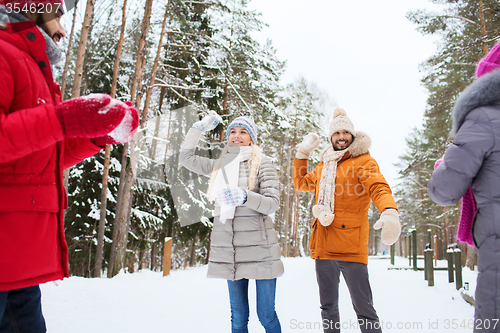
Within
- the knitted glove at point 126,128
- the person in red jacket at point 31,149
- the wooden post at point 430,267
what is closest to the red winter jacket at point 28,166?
the person in red jacket at point 31,149

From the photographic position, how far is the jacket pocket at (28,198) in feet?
4.22

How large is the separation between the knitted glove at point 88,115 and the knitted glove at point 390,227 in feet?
6.32

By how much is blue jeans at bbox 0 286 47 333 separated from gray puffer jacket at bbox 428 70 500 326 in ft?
6.98

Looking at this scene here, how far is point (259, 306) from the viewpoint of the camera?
268 cm

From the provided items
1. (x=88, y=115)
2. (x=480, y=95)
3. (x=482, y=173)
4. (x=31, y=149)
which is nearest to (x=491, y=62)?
(x=480, y=95)

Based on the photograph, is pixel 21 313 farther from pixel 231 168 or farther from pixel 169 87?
pixel 169 87

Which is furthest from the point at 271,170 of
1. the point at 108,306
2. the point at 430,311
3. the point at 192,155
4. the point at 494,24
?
the point at 494,24

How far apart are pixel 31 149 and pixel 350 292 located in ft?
8.59

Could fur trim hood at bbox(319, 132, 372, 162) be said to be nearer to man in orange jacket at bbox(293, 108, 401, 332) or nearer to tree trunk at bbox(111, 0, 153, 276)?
man in orange jacket at bbox(293, 108, 401, 332)

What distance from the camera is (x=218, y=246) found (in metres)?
2.79

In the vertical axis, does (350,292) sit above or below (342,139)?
below

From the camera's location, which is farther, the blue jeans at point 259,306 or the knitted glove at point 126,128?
the blue jeans at point 259,306

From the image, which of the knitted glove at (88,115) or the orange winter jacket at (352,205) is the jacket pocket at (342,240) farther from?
the knitted glove at (88,115)

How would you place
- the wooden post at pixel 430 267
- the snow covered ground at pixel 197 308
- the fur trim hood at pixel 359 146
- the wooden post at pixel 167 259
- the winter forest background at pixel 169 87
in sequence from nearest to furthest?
the fur trim hood at pixel 359 146
the snow covered ground at pixel 197 308
the wooden post at pixel 430 267
the wooden post at pixel 167 259
the winter forest background at pixel 169 87
